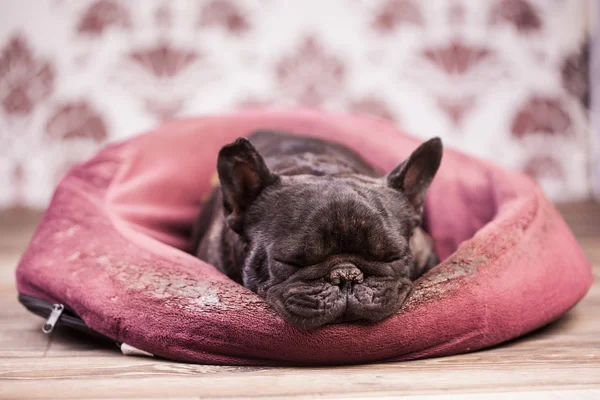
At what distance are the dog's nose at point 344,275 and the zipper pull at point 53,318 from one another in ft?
2.85

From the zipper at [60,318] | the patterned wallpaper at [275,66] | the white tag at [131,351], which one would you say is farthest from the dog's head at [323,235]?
the patterned wallpaper at [275,66]

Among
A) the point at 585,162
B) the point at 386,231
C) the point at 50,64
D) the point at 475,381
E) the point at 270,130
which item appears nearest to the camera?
the point at 475,381

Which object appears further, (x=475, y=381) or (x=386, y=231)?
(x=386, y=231)

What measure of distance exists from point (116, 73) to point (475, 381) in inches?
142

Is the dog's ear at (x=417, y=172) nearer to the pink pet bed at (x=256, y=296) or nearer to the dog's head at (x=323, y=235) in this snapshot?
the dog's head at (x=323, y=235)

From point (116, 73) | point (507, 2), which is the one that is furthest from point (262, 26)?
point (507, 2)

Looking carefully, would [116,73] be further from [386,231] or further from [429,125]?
[386,231]

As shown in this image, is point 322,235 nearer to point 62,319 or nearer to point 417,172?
Result: point 417,172

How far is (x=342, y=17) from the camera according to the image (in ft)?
14.2

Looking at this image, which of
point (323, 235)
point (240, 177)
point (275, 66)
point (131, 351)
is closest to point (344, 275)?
point (323, 235)

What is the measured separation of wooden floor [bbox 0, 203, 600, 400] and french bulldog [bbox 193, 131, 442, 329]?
0.16 metres

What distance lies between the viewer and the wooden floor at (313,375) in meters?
1.36

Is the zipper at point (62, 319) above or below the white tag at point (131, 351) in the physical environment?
below

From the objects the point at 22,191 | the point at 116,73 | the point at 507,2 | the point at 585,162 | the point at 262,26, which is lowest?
the point at 22,191
